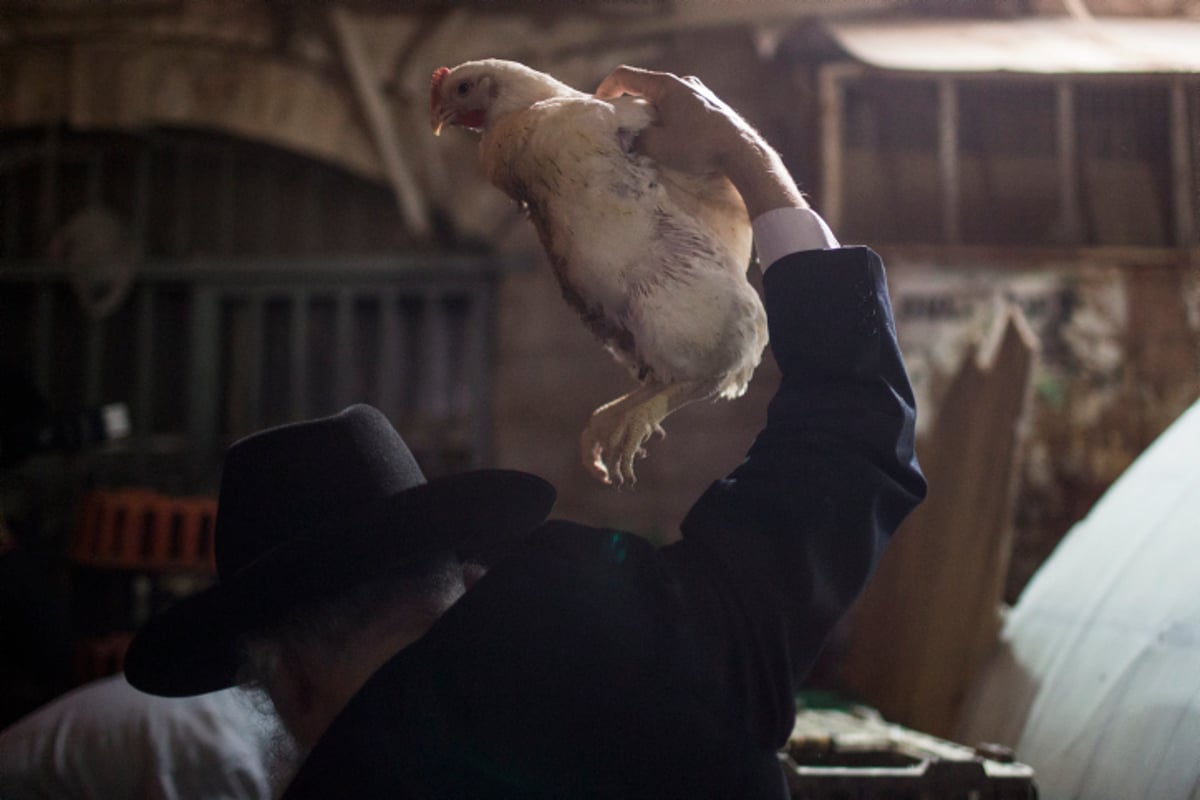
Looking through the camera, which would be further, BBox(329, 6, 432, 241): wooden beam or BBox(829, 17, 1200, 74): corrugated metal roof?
BBox(329, 6, 432, 241): wooden beam

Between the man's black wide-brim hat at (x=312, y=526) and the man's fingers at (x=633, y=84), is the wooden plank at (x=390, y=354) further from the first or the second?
the man's black wide-brim hat at (x=312, y=526)

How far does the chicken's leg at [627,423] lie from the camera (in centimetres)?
118

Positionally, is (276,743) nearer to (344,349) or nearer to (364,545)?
(364,545)

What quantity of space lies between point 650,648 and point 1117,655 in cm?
171

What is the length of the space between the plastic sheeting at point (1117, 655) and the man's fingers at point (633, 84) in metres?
1.52

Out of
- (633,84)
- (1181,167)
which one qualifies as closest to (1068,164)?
(1181,167)

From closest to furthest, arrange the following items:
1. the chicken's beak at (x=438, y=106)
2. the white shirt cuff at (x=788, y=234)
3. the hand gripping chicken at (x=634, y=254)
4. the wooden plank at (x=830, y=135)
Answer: the white shirt cuff at (x=788, y=234)
the hand gripping chicken at (x=634, y=254)
the chicken's beak at (x=438, y=106)
the wooden plank at (x=830, y=135)

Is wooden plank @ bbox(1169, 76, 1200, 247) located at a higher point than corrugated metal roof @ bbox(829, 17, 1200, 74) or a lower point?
lower

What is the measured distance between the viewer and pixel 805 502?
2.88ft

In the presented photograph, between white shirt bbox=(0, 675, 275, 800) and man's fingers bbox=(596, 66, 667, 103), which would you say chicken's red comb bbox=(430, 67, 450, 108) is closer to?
man's fingers bbox=(596, 66, 667, 103)

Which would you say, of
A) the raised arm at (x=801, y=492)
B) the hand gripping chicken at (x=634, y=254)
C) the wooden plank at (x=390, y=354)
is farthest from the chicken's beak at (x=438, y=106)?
the wooden plank at (x=390, y=354)

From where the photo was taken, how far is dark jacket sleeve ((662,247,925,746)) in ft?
2.83

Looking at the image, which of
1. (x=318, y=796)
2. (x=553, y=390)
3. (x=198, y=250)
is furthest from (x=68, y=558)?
(x=318, y=796)

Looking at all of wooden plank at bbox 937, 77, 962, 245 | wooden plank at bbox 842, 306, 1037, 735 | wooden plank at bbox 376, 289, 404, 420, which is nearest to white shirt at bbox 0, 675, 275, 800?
wooden plank at bbox 842, 306, 1037, 735
